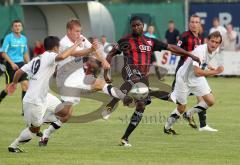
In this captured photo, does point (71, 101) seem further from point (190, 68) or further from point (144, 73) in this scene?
point (190, 68)

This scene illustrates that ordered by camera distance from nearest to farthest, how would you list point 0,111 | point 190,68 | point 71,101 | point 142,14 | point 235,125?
point 71,101 < point 190,68 < point 235,125 < point 0,111 < point 142,14

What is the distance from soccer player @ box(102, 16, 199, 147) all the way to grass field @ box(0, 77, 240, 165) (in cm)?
63

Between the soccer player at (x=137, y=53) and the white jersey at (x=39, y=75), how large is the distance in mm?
1957

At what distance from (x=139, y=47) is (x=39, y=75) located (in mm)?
2429

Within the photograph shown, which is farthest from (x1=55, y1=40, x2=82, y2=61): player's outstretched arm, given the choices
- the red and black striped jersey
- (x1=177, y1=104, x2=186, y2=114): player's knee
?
(x1=177, y1=104, x2=186, y2=114): player's knee

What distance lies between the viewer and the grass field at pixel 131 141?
496 inches

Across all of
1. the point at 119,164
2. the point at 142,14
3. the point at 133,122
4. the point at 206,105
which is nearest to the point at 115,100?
the point at 206,105

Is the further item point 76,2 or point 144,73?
point 76,2

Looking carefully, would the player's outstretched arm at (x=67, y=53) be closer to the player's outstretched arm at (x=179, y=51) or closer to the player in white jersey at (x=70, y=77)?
the player in white jersey at (x=70, y=77)

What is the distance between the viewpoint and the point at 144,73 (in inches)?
598

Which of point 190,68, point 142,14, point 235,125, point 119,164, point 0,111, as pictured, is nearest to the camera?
point 119,164

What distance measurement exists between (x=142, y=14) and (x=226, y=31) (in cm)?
474

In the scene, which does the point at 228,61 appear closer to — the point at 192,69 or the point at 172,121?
the point at 192,69

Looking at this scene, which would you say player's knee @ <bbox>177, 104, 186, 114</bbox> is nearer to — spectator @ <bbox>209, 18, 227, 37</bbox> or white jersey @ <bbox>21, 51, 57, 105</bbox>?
white jersey @ <bbox>21, 51, 57, 105</bbox>
